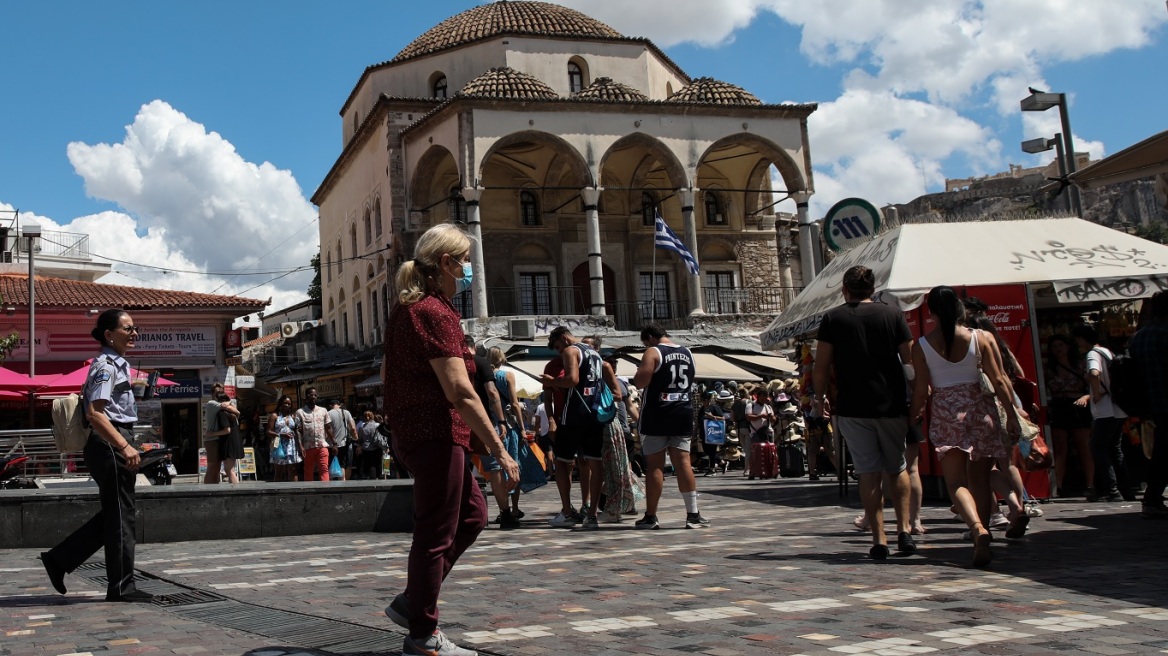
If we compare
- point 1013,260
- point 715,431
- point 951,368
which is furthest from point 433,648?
point 715,431

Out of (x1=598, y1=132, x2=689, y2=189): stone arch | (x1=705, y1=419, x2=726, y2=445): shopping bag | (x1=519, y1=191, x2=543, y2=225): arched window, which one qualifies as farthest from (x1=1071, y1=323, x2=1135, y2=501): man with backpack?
(x1=519, y1=191, x2=543, y2=225): arched window

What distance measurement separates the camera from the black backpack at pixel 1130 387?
8516mm

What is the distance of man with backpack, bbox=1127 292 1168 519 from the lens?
8.30 m

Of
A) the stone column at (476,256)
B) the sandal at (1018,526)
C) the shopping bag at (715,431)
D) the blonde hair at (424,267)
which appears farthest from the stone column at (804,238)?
the blonde hair at (424,267)

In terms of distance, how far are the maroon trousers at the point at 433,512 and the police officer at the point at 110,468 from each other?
2538mm

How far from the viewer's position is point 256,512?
396 inches

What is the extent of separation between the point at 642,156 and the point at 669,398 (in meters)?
29.9

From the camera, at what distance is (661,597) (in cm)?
542

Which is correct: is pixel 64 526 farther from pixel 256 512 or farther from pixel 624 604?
pixel 624 604

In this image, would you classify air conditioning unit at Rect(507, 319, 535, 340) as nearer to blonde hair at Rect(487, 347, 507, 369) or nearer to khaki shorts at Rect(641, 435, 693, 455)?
blonde hair at Rect(487, 347, 507, 369)

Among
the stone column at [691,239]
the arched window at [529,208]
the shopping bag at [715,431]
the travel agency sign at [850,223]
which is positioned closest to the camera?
the travel agency sign at [850,223]

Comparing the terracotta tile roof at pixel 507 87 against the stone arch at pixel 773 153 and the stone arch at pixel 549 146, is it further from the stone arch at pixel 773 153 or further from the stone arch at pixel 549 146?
the stone arch at pixel 773 153

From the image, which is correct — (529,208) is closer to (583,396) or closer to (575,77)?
(575,77)

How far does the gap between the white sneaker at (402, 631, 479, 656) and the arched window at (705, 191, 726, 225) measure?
3695cm
